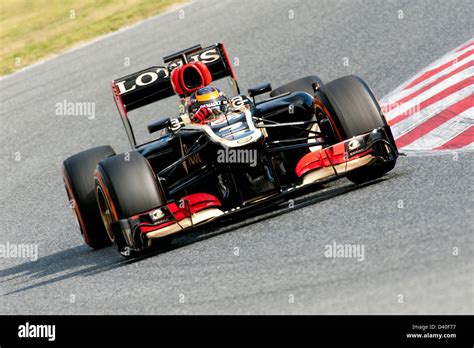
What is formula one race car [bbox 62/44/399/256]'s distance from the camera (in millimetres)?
9055

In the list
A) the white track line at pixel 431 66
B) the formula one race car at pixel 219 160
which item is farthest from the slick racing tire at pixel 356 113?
the white track line at pixel 431 66

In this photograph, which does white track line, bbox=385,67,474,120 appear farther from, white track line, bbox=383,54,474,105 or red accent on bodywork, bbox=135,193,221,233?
red accent on bodywork, bbox=135,193,221,233

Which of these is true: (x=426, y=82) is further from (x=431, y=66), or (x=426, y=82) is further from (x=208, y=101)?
(x=208, y=101)

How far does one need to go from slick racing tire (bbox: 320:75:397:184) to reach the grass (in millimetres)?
12720

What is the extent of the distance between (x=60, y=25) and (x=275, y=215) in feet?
48.3

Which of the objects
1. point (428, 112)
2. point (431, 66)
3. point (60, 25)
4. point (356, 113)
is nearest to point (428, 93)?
point (428, 112)

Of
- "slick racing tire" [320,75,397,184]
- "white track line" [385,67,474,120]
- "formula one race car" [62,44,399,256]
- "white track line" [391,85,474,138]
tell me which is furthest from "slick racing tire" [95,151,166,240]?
"white track line" [385,67,474,120]

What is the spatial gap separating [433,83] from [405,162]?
124 inches

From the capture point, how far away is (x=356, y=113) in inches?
373

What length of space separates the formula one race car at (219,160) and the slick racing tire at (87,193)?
0.01 m

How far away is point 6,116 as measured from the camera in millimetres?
18453

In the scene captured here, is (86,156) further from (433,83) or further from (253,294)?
(433,83)

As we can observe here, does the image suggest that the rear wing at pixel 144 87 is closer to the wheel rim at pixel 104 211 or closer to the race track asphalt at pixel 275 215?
Answer: the wheel rim at pixel 104 211
